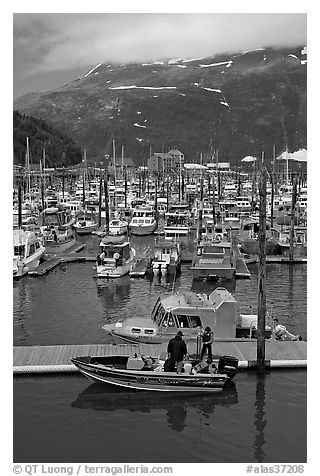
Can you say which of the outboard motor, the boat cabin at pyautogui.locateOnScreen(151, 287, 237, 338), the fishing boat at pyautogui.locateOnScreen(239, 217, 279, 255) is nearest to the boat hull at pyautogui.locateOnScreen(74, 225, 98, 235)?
the fishing boat at pyautogui.locateOnScreen(239, 217, 279, 255)

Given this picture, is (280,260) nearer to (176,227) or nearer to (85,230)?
(176,227)

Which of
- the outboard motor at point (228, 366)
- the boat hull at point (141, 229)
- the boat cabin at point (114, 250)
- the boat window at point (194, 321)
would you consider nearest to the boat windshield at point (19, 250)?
the boat cabin at point (114, 250)

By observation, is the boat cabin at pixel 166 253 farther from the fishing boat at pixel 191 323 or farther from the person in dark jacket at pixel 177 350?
the person in dark jacket at pixel 177 350

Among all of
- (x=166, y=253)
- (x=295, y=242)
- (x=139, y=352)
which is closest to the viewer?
(x=139, y=352)

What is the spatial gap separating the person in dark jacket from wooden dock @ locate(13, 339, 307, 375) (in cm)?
240

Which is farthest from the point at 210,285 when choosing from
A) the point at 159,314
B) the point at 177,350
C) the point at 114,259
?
the point at 177,350

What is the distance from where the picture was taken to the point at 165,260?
40.8 metres

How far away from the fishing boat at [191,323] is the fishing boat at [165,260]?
16555 mm

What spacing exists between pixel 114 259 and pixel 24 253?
6990 millimetres

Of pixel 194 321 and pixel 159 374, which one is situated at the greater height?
pixel 194 321
